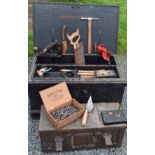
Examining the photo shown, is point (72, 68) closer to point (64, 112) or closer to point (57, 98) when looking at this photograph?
→ point (57, 98)

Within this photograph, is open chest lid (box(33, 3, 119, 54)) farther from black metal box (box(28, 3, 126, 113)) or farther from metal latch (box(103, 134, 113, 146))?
metal latch (box(103, 134, 113, 146))

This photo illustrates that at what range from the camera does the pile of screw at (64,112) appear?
3448 millimetres

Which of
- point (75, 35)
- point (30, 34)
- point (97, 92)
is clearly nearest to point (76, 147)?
point (97, 92)

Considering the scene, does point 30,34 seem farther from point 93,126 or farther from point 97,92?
point 93,126

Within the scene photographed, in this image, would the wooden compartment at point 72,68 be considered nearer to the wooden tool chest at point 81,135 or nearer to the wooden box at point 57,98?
the wooden box at point 57,98

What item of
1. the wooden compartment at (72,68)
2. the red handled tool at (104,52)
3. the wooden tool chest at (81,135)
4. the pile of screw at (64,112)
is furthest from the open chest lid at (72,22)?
the wooden tool chest at (81,135)

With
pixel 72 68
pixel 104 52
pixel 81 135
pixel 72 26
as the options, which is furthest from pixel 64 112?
pixel 72 26

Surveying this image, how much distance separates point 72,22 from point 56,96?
4.69ft

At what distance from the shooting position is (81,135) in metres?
3.43

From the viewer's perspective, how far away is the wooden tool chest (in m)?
3.33

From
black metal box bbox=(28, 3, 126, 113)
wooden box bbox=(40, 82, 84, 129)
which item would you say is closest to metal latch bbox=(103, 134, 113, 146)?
wooden box bbox=(40, 82, 84, 129)

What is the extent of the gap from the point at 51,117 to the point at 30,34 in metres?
3.42

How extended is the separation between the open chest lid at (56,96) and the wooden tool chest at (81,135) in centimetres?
16

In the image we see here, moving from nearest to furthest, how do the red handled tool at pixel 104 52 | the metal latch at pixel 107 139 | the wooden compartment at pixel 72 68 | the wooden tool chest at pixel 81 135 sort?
the wooden tool chest at pixel 81 135 < the metal latch at pixel 107 139 < the wooden compartment at pixel 72 68 < the red handled tool at pixel 104 52
